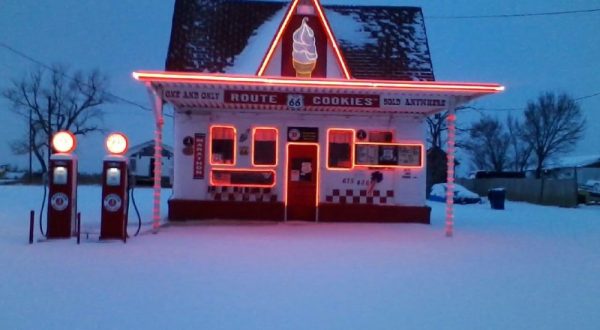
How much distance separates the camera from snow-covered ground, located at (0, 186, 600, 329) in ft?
19.6

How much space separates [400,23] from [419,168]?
6.23m

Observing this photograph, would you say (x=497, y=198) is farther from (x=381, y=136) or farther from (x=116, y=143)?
(x=116, y=143)

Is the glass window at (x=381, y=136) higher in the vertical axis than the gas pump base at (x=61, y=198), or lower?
higher

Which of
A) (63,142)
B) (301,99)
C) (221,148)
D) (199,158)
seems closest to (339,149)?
(301,99)

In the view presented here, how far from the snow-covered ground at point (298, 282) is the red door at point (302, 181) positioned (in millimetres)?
2676

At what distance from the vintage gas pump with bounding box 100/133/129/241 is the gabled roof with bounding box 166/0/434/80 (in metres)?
5.19

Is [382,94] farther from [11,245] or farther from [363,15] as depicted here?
[11,245]

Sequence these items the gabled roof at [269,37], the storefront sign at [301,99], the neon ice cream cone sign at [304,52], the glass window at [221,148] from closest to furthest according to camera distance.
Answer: the storefront sign at [301,99] → the glass window at [221,148] → the neon ice cream cone sign at [304,52] → the gabled roof at [269,37]

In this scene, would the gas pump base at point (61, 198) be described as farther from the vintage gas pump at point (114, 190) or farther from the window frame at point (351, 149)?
the window frame at point (351, 149)

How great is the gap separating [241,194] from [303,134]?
250cm

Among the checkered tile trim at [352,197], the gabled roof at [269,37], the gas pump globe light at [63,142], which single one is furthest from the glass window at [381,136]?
the gas pump globe light at [63,142]

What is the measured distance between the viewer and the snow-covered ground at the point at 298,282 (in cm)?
598

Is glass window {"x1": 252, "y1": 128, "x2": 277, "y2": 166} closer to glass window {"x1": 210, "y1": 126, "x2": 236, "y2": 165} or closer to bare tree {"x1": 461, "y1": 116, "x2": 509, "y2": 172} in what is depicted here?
glass window {"x1": 210, "y1": 126, "x2": 236, "y2": 165}

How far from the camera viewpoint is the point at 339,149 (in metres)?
15.7
